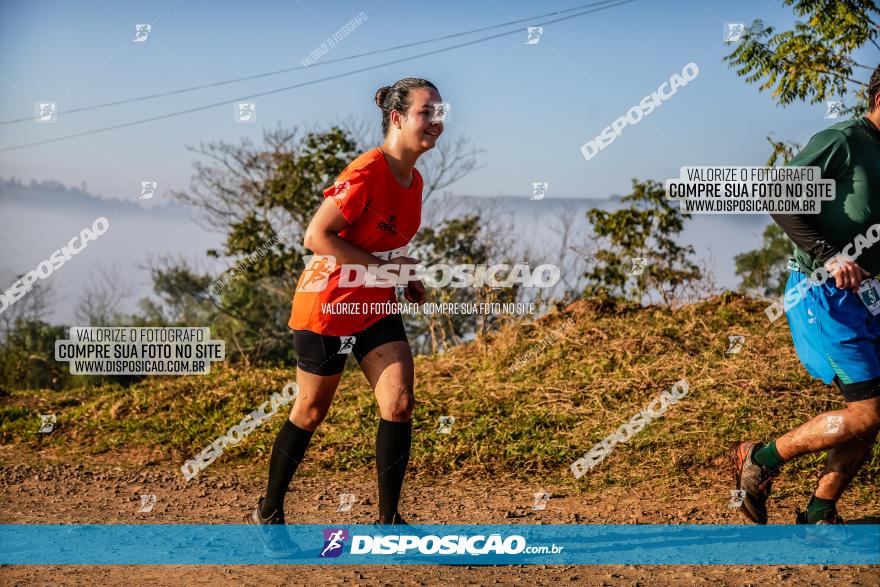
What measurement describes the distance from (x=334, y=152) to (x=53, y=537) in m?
13.2

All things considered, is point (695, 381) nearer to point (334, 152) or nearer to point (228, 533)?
point (228, 533)

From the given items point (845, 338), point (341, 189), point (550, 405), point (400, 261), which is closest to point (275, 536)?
point (400, 261)

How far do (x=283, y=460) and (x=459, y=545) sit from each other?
0.97 meters

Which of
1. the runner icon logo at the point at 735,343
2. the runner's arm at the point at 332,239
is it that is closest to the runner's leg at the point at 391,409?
the runner's arm at the point at 332,239

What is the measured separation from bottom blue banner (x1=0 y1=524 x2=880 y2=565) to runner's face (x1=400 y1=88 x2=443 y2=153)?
71.4 inches

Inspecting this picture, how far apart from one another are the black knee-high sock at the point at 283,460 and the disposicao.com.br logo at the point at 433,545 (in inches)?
13.3

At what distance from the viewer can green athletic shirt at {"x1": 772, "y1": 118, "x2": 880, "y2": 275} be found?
4207 mm

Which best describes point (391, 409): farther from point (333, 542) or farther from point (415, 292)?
point (333, 542)

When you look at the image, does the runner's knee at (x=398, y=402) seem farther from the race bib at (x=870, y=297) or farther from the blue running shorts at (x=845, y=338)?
the race bib at (x=870, y=297)

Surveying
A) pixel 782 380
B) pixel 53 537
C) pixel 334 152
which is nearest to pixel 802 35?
pixel 782 380

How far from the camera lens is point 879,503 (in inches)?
207

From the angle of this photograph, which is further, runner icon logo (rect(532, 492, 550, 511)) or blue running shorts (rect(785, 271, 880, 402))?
runner icon logo (rect(532, 492, 550, 511))
